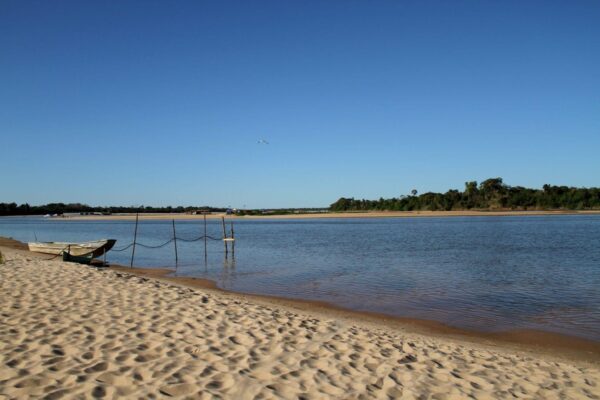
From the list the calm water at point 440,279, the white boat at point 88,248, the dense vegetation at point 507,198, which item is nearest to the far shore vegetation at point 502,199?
the dense vegetation at point 507,198

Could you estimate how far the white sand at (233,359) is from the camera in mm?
5195

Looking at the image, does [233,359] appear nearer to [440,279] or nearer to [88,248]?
[440,279]

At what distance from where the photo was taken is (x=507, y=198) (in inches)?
4309

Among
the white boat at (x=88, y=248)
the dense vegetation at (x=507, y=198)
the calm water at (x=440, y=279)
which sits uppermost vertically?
the dense vegetation at (x=507, y=198)

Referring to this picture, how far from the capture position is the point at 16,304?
29.0 feet

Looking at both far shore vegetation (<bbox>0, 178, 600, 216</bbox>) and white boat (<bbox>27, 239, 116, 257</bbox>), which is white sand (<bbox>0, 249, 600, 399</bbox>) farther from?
far shore vegetation (<bbox>0, 178, 600, 216</bbox>)

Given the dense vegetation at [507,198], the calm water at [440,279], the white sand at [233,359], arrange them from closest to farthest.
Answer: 1. the white sand at [233,359]
2. the calm water at [440,279]
3. the dense vegetation at [507,198]

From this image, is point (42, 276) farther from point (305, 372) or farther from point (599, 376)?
point (599, 376)

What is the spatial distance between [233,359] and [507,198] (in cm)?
11594

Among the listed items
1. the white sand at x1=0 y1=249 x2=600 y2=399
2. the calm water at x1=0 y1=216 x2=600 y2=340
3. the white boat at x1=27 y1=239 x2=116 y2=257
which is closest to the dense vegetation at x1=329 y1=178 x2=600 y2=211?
the calm water at x1=0 y1=216 x2=600 y2=340

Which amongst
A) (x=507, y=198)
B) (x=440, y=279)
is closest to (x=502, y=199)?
(x=507, y=198)

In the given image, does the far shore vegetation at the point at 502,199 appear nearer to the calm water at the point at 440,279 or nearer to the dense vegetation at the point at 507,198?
the dense vegetation at the point at 507,198

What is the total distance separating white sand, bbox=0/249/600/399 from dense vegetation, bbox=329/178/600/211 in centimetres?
11132

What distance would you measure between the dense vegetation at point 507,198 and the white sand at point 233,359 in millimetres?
111321
